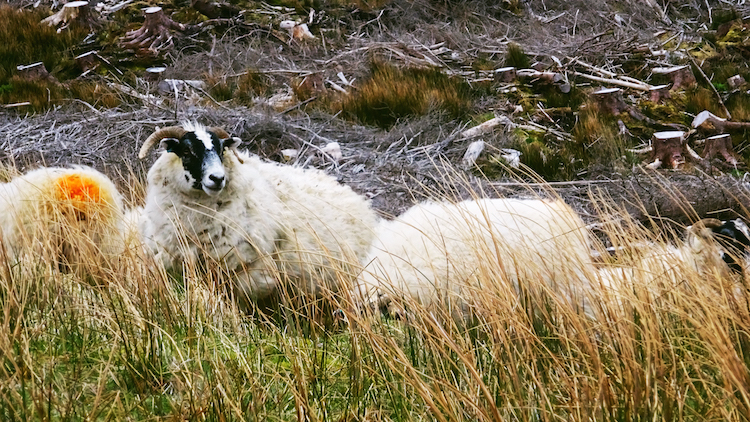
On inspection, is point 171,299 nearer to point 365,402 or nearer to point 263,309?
point 365,402

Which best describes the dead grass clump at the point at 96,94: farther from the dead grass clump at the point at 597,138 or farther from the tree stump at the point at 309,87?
the dead grass clump at the point at 597,138

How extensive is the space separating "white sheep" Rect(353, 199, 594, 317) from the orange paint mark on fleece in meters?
1.79

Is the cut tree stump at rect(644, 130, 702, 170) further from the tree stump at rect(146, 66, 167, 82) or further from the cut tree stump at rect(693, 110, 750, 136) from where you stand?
the tree stump at rect(146, 66, 167, 82)

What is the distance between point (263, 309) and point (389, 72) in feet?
15.5

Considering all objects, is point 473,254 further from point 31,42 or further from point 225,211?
point 31,42

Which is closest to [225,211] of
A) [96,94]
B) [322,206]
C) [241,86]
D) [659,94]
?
[322,206]

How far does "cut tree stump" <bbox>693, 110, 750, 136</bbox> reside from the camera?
6.98 m

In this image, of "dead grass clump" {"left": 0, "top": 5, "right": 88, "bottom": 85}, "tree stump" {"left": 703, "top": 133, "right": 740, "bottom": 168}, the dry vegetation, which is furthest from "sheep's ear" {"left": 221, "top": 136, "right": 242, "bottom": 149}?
"dead grass clump" {"left": 0, "top": 5, "right": 88, "bottom": 85}

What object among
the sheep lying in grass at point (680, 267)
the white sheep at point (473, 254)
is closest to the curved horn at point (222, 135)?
the white sheep at point (473, 254)

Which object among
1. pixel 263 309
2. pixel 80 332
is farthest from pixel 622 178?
pixel 80 332

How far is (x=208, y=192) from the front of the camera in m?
4.38

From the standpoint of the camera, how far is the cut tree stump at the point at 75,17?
9.98m

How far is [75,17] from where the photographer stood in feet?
32.8

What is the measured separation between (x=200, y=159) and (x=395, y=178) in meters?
2.12
